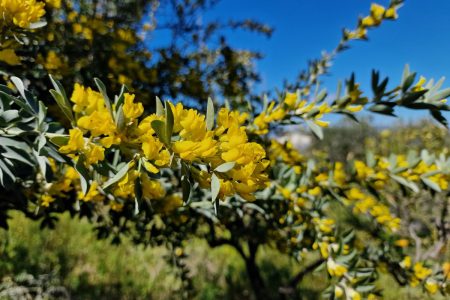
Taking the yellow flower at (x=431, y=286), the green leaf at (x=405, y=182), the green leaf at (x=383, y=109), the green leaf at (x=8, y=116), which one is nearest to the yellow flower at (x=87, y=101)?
the green leaf at (x=8, y=116)

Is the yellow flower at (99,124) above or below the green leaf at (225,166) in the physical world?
above

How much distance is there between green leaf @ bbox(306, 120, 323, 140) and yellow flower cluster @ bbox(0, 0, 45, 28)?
80 cm

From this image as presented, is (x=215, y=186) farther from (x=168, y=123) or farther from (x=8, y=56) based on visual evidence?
(x=8, y=56)

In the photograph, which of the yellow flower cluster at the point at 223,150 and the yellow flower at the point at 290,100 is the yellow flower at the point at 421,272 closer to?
the yellow flower at the point at 290,100

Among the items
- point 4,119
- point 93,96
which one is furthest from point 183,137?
point 4,119

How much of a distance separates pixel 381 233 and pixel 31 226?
304cm

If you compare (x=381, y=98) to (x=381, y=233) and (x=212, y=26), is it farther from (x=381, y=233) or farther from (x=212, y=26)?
(x=212, y=26)

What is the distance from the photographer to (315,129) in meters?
1.02

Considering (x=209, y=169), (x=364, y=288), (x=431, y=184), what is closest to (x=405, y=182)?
(x=431, y=184)

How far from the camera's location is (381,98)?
1.06m

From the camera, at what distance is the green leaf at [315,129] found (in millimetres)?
1007

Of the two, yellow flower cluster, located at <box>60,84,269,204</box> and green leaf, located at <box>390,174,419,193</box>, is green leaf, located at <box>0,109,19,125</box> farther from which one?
green leaf, located at <box>390,174,419,193</box>

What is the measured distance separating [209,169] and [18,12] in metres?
0.59

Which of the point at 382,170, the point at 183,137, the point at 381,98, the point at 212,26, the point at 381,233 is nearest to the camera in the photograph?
the point at 183,137
